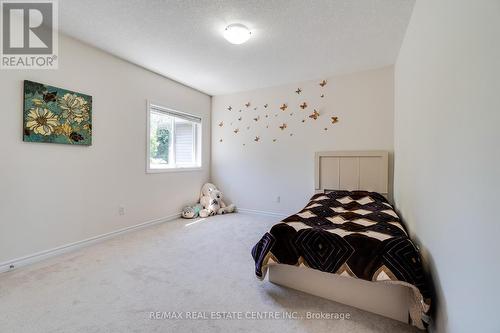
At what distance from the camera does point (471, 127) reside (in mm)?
908

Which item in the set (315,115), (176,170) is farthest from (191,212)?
(315,115)

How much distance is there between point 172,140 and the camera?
4.04m

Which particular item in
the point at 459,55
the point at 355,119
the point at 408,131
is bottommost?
the point at 408,131

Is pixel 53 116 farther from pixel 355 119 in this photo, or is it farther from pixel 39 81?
pixel 355 119

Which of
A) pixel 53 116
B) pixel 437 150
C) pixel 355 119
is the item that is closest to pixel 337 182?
pixel 355 119

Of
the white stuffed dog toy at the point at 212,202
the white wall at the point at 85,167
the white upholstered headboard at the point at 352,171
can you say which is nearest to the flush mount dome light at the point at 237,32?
the white wall at the point at 85,167

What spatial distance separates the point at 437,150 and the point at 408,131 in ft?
3.35

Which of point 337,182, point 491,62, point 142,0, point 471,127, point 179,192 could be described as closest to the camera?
point 491,62

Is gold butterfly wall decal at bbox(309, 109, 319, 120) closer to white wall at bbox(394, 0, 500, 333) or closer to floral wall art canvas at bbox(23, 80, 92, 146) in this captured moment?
white wall at bbox(394, 0, 500, 333)

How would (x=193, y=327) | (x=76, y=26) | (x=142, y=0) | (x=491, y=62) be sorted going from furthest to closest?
(x=76, y=26) < (x=142, y=0) < (x=193, y=327) < (x=491, y=62)

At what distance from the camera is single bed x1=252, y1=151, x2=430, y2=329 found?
1.43 meters

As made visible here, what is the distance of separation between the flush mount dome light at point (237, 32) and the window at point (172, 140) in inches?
69.9

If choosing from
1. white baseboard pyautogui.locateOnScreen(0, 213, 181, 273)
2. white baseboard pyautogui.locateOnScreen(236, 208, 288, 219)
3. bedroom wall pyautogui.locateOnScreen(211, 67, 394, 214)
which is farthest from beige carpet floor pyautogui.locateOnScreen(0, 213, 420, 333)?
bedroom wall pyautogui.locateOnScreen(211, 67, 394, 214)

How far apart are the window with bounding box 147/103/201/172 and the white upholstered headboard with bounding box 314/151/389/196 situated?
2.33 m
